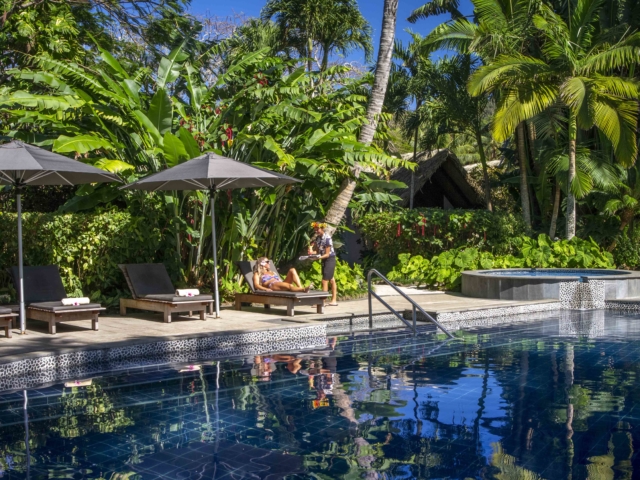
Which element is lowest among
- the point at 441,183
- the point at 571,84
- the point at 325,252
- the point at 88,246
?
the point at 325,252

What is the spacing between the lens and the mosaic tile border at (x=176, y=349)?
7.41 metres

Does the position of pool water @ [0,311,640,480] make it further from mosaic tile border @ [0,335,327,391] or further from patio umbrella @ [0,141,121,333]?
patio umbrella @ [0,141,121,333]

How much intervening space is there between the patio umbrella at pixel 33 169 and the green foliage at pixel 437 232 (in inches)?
377

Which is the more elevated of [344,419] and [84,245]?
[84,245]

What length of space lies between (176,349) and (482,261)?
31.3ft

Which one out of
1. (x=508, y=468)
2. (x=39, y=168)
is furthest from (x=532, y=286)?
(x=508, y=468)

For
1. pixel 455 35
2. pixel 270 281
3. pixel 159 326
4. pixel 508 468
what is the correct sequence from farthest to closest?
pixel 455 35 → pixel 270 281 → pixel 159 326 → pixel 508 468

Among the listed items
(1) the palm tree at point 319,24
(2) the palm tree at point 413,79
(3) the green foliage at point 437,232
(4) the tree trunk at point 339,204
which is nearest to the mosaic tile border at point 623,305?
(3) the green foliage at point 437,232

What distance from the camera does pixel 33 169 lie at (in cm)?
852

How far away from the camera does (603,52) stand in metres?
17.0

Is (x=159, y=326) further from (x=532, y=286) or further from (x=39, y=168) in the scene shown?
(x=532, y=286)

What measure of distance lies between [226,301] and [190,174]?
3630 millimetres

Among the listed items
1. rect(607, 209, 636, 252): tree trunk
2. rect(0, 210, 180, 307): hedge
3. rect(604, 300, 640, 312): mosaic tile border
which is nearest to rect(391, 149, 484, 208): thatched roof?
rect(607, 209, 636, 252): tree trunk

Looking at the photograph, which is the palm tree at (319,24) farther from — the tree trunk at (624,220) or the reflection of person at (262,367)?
the reflection of person at (262,367)
